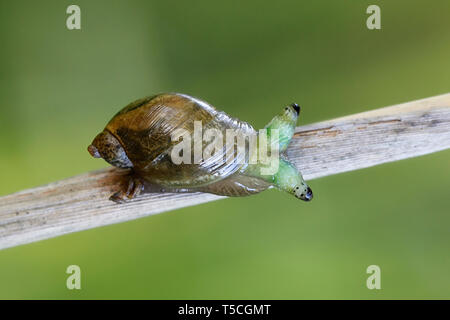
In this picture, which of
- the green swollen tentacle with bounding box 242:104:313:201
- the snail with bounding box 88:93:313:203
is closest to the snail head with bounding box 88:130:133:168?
the snail with bounding box 88:93:313:203

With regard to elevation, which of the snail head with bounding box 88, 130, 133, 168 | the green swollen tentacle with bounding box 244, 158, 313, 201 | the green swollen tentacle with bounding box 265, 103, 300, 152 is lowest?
the green swollen tentacle with bounding box 244, 158, 313, 201

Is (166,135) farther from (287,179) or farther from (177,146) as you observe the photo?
(287,179)

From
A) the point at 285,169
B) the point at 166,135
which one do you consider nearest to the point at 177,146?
the point at 166,135

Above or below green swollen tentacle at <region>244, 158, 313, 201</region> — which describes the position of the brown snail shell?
above

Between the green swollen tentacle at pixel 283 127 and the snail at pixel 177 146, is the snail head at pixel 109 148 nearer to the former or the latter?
the snail at pixel 177 146

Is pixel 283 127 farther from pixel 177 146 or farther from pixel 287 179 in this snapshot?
pixel 177 146

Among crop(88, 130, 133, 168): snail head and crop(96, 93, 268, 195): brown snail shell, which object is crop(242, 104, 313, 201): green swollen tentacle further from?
crop(88, 130, 133, 168): snail head

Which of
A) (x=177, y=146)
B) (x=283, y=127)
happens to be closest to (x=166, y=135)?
(x=177, y=146)

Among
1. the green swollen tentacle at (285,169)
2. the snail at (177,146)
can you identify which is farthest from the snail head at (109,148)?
the green swollen tentacle at (285,169)
